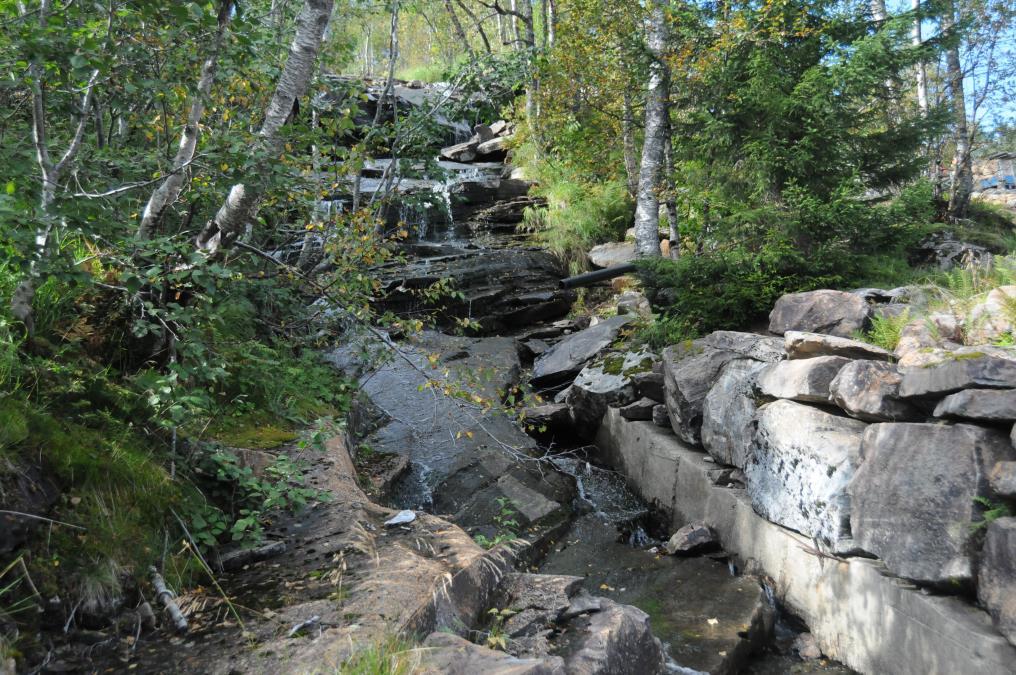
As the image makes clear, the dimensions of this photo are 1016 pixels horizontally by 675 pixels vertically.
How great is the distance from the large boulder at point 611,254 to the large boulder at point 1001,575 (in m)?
8.51

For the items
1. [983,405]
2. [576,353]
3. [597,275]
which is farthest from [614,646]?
[597,275]

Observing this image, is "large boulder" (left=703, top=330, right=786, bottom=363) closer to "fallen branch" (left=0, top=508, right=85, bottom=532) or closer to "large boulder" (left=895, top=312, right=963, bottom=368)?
"large boulder" (left=895, top=312, right=963, bottom=368)

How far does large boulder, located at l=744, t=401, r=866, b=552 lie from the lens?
171 inches

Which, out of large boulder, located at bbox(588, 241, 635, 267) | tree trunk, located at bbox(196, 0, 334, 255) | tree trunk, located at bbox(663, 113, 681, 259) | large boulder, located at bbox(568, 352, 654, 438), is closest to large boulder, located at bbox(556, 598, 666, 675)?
tree trunk, located at bbox(196, 0, 334, 255)

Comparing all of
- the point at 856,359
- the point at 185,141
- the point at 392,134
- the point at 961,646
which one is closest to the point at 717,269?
the point at 856,359

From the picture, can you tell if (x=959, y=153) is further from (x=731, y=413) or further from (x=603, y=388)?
(x=731, y=413)

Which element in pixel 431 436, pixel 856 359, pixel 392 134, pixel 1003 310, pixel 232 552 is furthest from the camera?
→ pixel 431 436

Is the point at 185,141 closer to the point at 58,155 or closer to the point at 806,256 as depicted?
the point at 58,155

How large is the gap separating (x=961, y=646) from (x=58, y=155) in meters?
6.79

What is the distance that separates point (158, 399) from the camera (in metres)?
3.27

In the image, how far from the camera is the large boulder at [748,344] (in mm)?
5852

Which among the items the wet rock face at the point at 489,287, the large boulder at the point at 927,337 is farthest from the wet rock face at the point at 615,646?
the wet rock face at the point at 489,287

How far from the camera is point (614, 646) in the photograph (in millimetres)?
3270

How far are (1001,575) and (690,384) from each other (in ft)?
10.2
